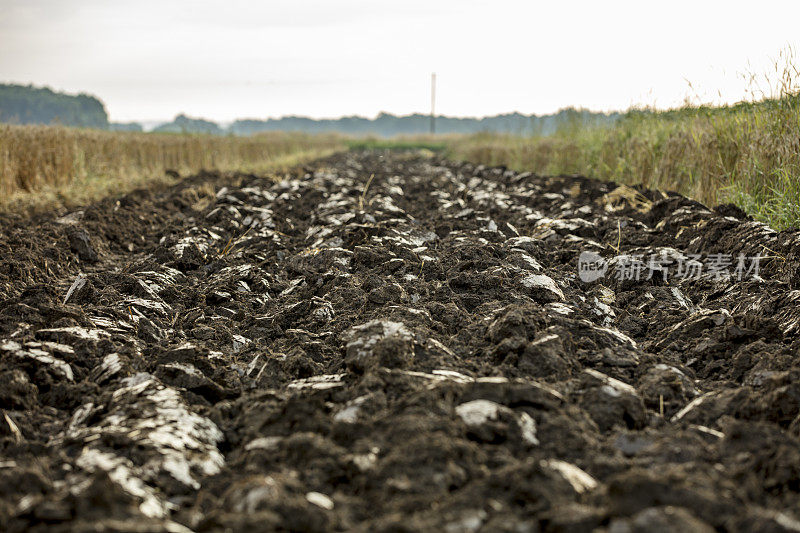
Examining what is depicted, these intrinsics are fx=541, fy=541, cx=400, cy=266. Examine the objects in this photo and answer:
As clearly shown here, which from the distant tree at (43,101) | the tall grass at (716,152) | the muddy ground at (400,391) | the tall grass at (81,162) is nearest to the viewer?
the muddy ground at (400,391)

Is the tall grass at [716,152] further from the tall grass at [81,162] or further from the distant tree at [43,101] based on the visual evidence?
the distant tree at [43,101]

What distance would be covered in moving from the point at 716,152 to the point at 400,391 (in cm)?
527

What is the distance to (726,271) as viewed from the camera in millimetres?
3533

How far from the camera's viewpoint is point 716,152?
5664 millimetres

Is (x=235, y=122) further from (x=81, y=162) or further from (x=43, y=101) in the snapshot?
(x=43, y=101)

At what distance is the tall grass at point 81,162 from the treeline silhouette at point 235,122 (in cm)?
66

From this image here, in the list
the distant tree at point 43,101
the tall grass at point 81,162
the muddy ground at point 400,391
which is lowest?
the muddy ground at point 400,391

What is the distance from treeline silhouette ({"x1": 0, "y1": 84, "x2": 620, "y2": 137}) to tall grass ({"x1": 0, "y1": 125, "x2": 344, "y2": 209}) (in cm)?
66

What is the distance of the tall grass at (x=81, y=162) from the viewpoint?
22.5 ft

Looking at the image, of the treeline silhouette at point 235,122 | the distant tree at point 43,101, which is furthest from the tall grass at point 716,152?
the distant tree at point 43,101

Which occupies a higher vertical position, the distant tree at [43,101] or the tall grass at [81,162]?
the distant tree at [43,101]

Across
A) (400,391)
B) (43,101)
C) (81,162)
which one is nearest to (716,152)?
(400,391)

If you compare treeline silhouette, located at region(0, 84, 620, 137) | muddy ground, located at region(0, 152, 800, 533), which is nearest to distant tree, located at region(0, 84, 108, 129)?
treeline silhouette, located at region(0, 84, 620, 137)

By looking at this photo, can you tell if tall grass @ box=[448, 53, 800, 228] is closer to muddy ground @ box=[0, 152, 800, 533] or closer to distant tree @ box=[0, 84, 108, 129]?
muddy ground @ box=[0, 152, 800, 533]
